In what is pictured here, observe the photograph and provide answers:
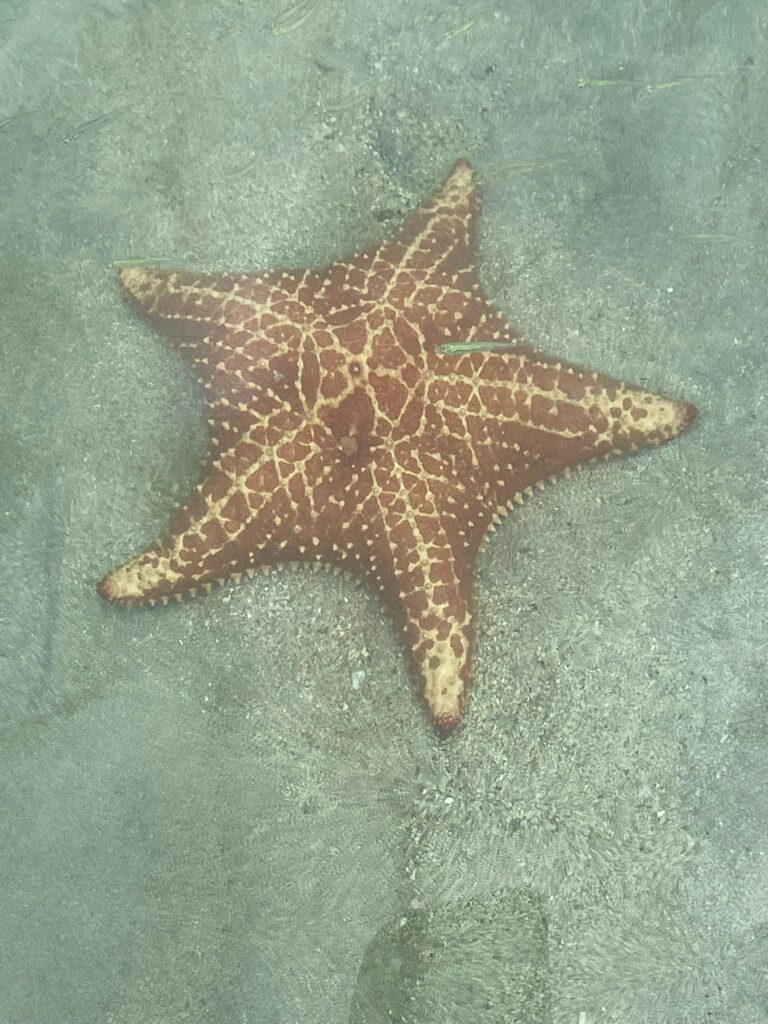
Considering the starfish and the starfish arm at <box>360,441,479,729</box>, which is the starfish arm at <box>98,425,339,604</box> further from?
the starfish arm at <box>360,441,479,729</box>

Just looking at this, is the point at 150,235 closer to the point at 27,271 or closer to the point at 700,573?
the point at 27,271

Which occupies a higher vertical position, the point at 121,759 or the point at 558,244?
the point at 558,244

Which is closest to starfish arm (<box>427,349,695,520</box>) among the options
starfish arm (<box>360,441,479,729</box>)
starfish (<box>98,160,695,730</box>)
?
starfish (<box>98,160,695,730</box>)

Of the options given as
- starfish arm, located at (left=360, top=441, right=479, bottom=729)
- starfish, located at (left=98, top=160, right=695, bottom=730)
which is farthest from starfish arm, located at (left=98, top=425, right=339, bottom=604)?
starfish arm, located at (left=360, top=441, right=479, bottom=729)

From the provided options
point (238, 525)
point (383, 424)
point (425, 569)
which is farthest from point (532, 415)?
point (238, 525)

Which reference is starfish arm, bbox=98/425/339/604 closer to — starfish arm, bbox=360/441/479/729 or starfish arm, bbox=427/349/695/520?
starfish arm, bbox=360/441/479/729

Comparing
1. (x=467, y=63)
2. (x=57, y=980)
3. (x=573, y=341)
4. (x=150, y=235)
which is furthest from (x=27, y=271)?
(x=57, y=980)

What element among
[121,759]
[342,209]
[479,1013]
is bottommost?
[479,1013]

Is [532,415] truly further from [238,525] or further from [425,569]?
[238,525]
